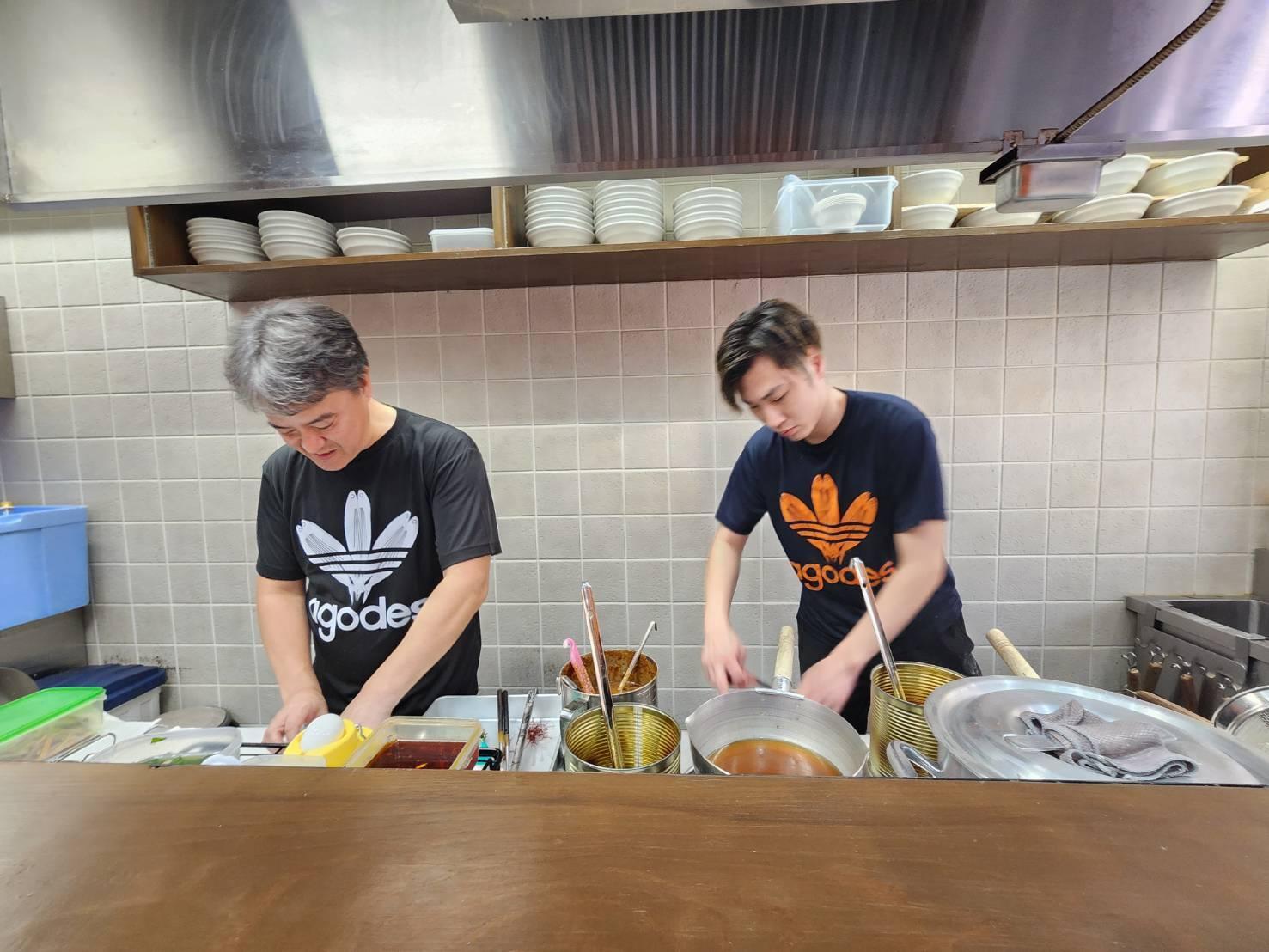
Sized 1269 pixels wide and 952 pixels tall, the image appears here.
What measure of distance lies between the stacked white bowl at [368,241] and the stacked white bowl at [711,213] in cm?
78

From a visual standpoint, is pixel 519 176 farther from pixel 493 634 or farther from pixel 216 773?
pixel 493 634

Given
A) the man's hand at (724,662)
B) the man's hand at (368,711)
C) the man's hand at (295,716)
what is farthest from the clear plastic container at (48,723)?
the man's hand at (724,662)

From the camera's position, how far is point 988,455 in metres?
1.70

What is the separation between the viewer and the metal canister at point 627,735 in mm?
642

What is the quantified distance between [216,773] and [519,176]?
1.76ft

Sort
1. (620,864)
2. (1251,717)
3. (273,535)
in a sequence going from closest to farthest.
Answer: (620,864) < (1251,717) < (273,535)

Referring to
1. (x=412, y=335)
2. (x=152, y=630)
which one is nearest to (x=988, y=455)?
(x=412, y=335)

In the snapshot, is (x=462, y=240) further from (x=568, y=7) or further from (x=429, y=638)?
(x=568, y=7)

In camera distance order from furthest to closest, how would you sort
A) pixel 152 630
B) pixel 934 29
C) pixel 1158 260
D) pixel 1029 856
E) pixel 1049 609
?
pixel 152 630 → pixel 1049 609 → pixel 1158 260 → pixel 934 29 → pixel 1029 856

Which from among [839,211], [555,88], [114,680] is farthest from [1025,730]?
[114,680]

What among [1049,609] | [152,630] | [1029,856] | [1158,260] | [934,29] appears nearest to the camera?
[1029,856]

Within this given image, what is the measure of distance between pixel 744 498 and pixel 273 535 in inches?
42.6

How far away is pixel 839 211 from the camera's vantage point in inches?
52.8

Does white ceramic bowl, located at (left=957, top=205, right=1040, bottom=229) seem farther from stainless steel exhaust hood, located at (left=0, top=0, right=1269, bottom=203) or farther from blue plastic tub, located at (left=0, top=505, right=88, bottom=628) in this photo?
blue plastic tub, located at (left=0, top=505, right=88, bottom=628)
